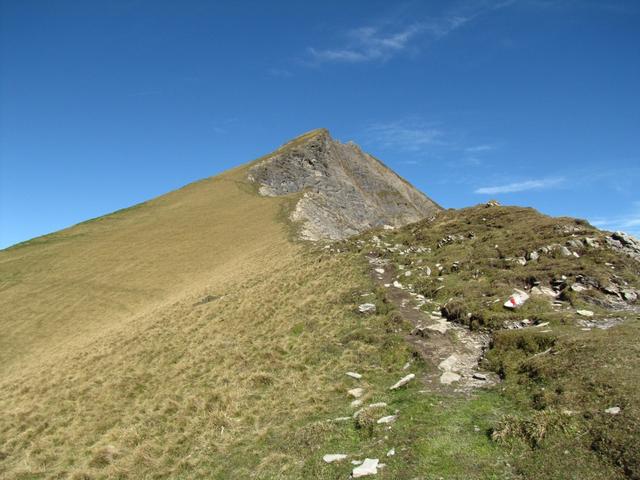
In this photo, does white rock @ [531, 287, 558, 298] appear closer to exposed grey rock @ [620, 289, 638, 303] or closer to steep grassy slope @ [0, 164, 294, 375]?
exposed grey rock @ [620, 289, 638, 303]

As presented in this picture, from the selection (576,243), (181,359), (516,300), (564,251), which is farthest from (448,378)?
(576,243)

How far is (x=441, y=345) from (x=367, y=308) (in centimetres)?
707

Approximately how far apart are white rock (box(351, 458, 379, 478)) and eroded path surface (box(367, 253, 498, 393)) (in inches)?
175

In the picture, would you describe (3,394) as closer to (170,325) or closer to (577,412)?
(170,325)

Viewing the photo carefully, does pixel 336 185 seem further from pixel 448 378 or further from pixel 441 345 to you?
pixel 448 378

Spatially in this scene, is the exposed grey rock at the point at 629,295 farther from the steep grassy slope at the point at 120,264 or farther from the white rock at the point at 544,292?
the steep grassy slope at the point at 120,264

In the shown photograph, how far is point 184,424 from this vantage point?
1755 cm

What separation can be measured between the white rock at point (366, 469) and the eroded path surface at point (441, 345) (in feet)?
14.6

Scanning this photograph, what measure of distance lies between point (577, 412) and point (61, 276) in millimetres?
61029

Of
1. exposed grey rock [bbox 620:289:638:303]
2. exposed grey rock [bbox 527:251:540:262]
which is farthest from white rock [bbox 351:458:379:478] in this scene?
exposed grey rock [bbox 527:251:540:262]

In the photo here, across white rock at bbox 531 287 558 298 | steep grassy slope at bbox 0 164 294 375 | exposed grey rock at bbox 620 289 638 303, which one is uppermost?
steep grassy slope at bbox 0 164 294 375

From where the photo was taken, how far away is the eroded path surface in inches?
601

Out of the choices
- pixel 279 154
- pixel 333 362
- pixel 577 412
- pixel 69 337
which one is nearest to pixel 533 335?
pixel 577 412

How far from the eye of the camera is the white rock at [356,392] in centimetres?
1620
